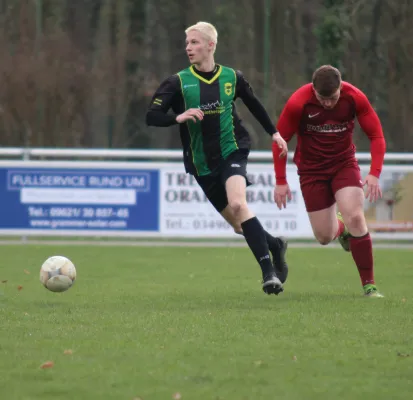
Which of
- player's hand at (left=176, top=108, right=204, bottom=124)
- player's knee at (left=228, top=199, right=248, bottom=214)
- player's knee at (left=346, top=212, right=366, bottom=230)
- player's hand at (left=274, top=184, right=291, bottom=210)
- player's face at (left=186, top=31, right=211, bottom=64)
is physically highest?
player's face at (left=186, top=31, right=211, bottom=64)

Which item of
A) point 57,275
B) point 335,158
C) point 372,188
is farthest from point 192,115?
point 57,275

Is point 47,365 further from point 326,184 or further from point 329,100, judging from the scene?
point 326,184

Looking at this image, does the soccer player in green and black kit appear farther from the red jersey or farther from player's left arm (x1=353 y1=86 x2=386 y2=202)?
player's left arm (x1=353 y1=86 x2=386 y2=202)

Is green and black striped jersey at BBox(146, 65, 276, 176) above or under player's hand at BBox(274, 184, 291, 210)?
above

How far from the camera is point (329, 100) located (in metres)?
8.27

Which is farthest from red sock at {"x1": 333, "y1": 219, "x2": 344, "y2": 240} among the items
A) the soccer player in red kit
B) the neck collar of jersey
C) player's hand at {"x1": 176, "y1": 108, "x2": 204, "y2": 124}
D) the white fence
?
the white fence

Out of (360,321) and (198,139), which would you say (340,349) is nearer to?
(360,321)

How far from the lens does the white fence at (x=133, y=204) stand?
621 inches

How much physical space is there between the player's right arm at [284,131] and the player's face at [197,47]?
2.46ft

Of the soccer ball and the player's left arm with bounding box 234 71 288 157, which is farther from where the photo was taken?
the player's left arm with bounding box 234 71 288 157

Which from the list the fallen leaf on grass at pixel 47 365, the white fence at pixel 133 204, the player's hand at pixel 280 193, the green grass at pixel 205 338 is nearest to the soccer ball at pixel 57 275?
the green grass at pixel 205 338

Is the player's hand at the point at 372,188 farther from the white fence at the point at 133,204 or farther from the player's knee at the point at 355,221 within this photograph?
the white fence at the point at 133,204

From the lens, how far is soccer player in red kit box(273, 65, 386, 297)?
852cm

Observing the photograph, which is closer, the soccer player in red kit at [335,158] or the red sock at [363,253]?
the soccer player in red kit at [335,158]
